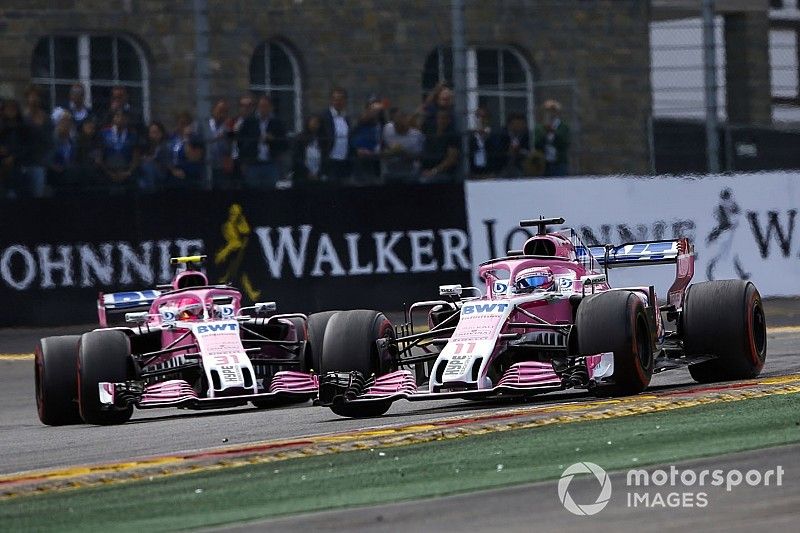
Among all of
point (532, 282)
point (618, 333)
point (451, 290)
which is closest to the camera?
point (618, 333)

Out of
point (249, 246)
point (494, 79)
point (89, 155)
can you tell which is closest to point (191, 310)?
point (89, 155)

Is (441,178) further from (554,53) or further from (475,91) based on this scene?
(554,53)

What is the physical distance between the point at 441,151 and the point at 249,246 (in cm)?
251

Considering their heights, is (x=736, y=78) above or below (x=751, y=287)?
above

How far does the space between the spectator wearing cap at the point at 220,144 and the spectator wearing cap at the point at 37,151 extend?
177 cm

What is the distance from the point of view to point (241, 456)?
959 centimetres

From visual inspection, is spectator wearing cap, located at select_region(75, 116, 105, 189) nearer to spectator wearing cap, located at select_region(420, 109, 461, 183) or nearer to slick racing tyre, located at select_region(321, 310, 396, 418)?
spectator wearing cap, located at select_region(420, 109, 461, 183)

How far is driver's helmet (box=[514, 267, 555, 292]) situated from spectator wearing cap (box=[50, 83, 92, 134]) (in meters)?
8.21

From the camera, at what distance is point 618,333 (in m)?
11.2

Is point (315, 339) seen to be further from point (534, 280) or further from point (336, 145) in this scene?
point (336, 145)

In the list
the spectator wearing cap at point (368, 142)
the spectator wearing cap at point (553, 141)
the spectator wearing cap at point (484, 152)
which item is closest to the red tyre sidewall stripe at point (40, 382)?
the spectator wearing cap at point (368, 142)

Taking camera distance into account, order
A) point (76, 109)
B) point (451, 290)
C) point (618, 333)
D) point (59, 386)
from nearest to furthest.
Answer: point (618, 333) < point (451, 290) < point (59, 386) < point (76, 109)

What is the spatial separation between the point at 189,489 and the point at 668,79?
13646mm

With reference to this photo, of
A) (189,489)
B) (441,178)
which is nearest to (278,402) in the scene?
(189,489)
